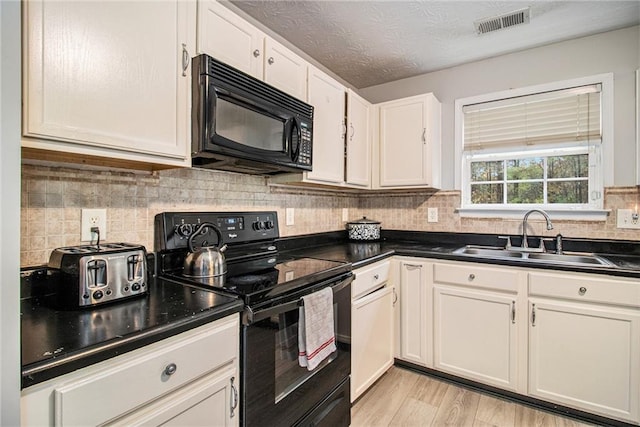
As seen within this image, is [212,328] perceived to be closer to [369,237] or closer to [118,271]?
[118,271]

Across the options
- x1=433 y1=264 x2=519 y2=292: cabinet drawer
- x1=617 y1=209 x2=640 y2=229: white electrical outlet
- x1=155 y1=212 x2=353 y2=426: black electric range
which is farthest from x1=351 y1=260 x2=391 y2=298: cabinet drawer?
x1=617 y1=209 x2=640 y2=229: white electrical outlet

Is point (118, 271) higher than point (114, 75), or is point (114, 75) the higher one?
point (114, 75)

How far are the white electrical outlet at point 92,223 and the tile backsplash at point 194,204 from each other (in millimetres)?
17

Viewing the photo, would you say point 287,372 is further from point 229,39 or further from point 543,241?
point 543,241

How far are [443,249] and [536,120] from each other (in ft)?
3.95

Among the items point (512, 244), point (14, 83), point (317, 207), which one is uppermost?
point (14, 83)

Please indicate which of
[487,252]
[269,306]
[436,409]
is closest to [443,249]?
[487,252]

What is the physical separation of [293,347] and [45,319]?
816 mm

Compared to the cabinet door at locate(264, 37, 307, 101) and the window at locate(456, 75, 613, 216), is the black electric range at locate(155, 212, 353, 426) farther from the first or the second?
the window at locate(456, 75, 613, 216)

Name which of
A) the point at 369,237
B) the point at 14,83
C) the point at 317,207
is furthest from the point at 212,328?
the point at 369,237

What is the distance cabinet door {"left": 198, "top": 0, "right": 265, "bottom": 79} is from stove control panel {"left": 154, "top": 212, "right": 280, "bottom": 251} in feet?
2.41

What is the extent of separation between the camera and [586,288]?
1.71 meters

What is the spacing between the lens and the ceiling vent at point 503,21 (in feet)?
6.32

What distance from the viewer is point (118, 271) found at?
1045 millimetres
